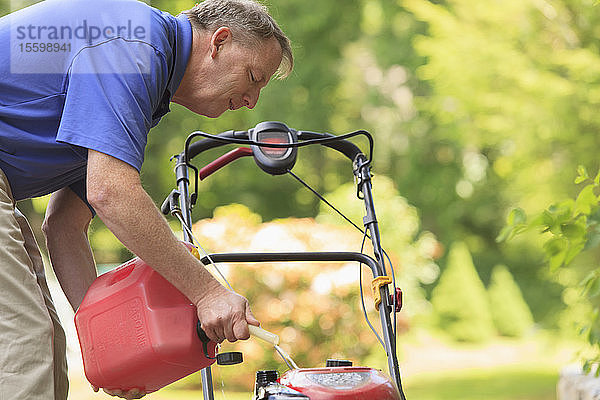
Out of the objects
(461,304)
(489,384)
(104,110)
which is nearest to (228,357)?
(104,110)

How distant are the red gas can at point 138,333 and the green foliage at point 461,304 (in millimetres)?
8290

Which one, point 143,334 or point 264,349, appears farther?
point 264,349

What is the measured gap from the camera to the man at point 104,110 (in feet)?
5.45

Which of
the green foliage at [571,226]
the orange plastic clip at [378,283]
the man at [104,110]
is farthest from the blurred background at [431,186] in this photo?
the man at [104,110]

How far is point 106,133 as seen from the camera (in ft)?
5.39

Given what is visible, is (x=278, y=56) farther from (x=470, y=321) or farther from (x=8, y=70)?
(x=470, y=321)

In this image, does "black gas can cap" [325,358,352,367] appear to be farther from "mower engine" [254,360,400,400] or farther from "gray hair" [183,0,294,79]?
"gray hair" [183,0,294,79]

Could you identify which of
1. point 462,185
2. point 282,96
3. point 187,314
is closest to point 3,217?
point 187,314

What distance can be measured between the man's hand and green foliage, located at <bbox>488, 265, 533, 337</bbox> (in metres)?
8.77

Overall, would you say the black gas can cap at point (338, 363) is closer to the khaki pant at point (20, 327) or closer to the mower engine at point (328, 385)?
the mower engine at point (328, 385)

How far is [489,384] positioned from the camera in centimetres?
682

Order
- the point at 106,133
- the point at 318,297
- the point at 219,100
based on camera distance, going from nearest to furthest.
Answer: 1. the point at 106,133
2. the point at 219,100
3. the point at 318,297

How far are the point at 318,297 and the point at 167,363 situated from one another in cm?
368

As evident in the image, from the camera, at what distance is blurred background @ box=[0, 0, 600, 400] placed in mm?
5512
